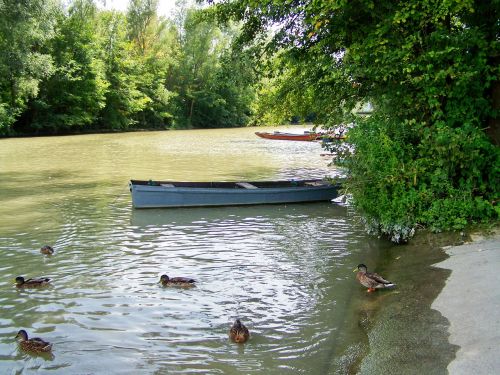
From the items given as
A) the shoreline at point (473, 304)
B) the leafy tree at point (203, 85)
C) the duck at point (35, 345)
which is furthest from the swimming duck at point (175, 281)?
the leafy tree at point (203, 85)

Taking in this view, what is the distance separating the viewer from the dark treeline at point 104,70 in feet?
141

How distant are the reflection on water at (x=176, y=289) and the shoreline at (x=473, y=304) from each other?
1.30 metres

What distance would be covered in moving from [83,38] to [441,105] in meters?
54.8

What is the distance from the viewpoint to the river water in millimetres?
6758

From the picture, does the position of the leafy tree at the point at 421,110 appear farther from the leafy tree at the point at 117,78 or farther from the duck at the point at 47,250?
the leafy tree at the point at 117,78

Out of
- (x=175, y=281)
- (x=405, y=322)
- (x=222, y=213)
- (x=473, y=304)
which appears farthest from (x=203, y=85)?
(x=473, y=304)

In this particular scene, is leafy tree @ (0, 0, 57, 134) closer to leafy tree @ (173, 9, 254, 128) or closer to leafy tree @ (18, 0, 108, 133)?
leafy tree @ (18, 0, 108, 133)

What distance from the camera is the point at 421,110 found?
463 inches

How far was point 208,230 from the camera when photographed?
544 inches

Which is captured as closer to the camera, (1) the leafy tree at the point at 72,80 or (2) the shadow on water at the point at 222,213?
(2) the shadow on water at the point at 222,213

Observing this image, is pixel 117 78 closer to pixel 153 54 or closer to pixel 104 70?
pixel 104 70

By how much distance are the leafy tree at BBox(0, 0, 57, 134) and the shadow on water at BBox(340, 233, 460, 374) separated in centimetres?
3376

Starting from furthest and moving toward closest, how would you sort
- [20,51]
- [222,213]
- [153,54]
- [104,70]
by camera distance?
[153,54]
[104,70]
[20,51]
[222,213]

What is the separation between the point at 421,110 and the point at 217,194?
7111 mm
